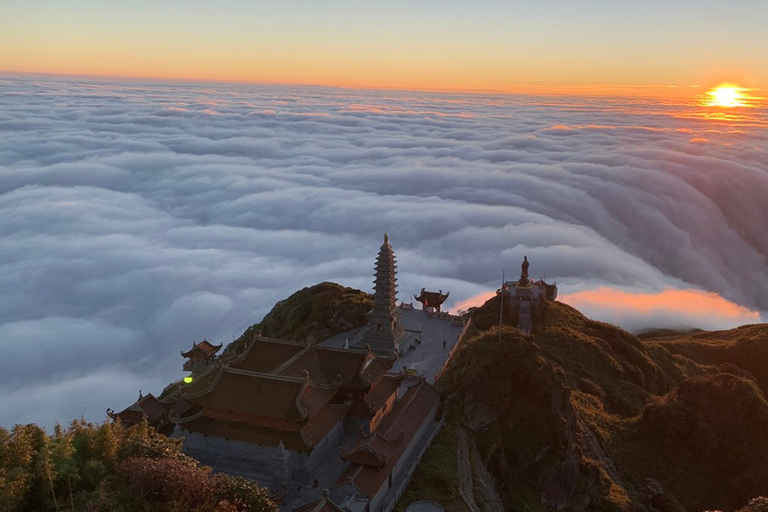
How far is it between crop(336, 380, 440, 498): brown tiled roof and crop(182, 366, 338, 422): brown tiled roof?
3513 mm

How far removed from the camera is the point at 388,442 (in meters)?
32.7

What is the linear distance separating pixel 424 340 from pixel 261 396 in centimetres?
2069

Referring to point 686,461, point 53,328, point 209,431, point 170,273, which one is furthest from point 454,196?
point 209,431

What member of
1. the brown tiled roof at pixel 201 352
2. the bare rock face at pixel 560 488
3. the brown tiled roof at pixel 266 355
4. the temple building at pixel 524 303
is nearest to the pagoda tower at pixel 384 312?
the brown tiled roof at pixel 266 355

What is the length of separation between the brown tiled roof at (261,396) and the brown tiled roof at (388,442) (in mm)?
3513

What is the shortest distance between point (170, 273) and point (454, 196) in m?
97.5

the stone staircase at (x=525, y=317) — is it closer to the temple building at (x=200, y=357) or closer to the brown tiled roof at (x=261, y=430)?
the brown tiled roof at (x=261, y=430)

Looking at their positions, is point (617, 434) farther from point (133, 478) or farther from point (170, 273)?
point (170, 273)

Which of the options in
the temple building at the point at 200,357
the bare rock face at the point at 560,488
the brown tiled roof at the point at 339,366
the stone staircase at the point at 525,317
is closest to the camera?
the brown tiled roof at the point at 339,366

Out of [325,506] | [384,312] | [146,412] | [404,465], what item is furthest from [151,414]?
[384,312]

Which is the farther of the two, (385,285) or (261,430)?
(385,285)

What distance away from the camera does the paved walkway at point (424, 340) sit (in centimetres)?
4531

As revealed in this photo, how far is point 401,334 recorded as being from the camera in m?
49.4

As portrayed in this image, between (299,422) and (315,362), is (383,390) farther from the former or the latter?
(299,422)
